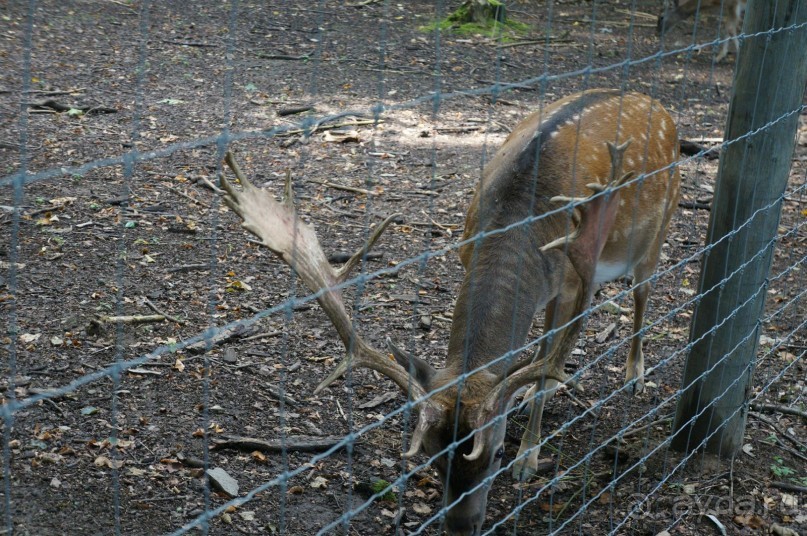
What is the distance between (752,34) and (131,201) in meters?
4.46

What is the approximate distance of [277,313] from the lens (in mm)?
5555

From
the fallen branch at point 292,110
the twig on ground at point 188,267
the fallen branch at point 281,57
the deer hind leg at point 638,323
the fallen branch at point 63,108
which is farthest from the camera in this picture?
the fallen branch at point 281,57

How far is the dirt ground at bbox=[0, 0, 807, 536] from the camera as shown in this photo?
155 inches

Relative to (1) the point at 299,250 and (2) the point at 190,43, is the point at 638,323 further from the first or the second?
(2) the point at 190,43

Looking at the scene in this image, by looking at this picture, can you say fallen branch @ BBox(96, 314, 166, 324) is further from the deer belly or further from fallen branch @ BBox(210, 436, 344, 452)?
the deer belly

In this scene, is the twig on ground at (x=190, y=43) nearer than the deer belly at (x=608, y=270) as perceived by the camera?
No

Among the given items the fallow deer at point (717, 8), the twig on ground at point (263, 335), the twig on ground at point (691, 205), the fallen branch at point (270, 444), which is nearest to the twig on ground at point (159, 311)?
the twig on ground at point (263, 335)

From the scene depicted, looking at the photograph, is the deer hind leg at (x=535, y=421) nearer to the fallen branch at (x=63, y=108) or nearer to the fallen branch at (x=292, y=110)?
the fallen branch at (x=292, y=110)

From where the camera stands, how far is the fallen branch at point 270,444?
4.27m

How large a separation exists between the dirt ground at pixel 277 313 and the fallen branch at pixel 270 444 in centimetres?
4

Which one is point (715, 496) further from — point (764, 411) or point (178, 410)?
point (178, 410)

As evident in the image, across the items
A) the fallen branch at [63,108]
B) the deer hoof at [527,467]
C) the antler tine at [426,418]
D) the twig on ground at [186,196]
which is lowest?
the deer hoof at [527,467]

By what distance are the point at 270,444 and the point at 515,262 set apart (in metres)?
1.35

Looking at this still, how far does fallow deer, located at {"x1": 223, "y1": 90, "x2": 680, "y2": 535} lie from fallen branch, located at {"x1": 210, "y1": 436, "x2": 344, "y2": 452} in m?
0.78
